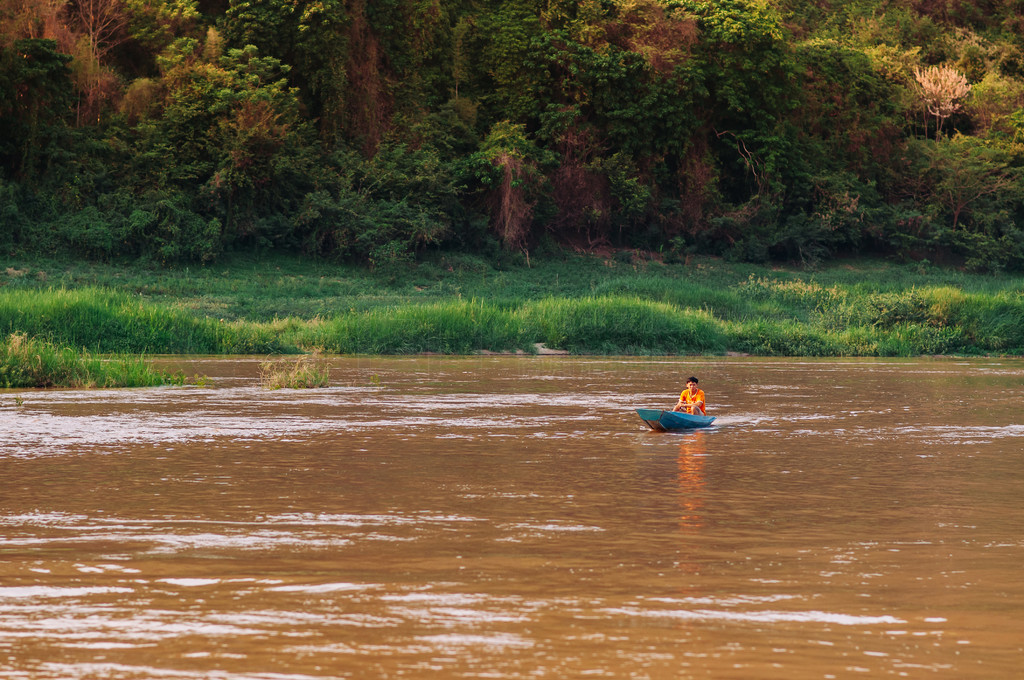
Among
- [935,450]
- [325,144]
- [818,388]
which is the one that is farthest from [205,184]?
[935,450]

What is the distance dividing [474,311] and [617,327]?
158 inches

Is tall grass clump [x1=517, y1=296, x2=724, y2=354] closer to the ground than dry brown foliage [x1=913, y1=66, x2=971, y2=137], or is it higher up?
closer to the ground

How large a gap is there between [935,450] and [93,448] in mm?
9743

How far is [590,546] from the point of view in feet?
29.8

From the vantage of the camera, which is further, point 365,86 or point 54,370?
point 365,86

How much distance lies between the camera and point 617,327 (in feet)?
114

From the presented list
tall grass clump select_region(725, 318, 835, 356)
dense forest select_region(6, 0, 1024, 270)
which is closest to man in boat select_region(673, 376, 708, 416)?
tall grass clump select_region(725, 318, 835, 356)

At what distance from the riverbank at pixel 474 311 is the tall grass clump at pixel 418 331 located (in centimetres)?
4

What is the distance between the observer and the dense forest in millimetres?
41750

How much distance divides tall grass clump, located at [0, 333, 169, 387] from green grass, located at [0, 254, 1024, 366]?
491 cm

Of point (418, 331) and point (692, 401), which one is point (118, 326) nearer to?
point (418, 331)

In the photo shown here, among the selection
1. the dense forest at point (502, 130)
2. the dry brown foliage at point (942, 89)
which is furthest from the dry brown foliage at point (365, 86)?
the dry brown foliage at point (942, 89)

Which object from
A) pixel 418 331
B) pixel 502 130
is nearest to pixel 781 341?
pixel 418 331

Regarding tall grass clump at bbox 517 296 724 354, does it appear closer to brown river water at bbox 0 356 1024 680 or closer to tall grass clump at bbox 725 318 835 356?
tall grass clump at bbox 725 318 835 356
